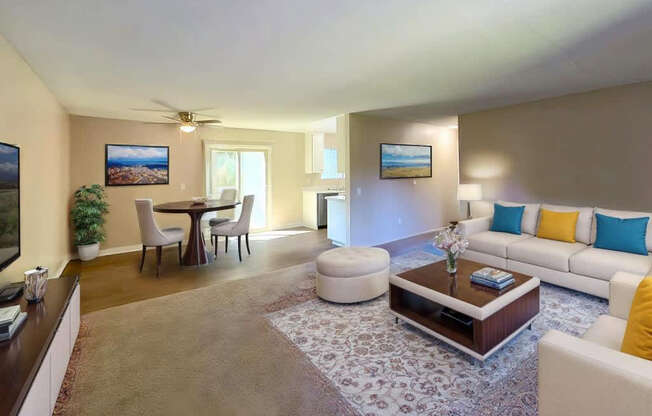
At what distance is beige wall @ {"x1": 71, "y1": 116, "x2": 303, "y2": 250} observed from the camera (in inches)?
203

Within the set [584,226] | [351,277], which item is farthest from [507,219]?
[351,277]

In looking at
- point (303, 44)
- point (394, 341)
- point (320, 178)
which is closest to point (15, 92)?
point (303, 44)

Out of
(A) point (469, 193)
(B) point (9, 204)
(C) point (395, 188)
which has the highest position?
(C) point (395, 188)

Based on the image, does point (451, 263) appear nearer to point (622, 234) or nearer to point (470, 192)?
point (622, 234)

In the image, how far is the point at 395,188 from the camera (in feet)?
19.8

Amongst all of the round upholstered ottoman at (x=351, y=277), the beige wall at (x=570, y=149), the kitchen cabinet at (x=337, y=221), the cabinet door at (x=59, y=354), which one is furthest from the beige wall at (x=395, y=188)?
the cabinet door at (x=59, y=354)

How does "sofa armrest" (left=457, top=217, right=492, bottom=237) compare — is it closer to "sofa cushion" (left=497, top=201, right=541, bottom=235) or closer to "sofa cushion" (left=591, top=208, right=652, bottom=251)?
"sofa cushion" (left=497, top=201, right=541, bottom=235)

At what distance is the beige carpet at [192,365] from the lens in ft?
5.86

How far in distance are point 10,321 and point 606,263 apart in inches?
185

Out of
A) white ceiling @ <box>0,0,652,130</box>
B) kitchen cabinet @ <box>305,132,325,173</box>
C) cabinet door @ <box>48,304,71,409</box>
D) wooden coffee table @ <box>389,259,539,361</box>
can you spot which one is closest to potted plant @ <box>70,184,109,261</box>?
white ceiling @ <box>0,0,652,130</box>

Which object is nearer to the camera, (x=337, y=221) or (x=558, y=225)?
(x=558, y=225)

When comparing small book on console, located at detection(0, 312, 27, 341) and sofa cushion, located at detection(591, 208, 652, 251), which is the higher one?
sofa cushion, located at detection(591, 208, 652, 251)

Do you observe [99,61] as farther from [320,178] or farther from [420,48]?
[320,178]

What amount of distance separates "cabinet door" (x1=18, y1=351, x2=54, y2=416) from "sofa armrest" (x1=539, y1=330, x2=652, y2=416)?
220 centimetres
